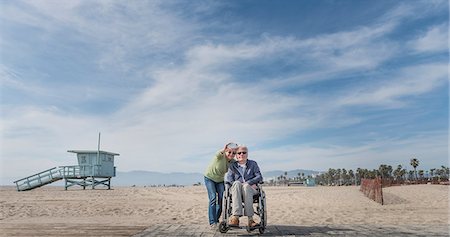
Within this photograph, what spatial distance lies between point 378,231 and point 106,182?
35.0 meters

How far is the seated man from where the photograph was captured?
579 centimetres

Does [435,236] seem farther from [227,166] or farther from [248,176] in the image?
[227,166]

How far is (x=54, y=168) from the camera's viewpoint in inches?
1401

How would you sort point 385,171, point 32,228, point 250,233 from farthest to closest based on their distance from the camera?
point 385,171, point 32,228, point 250,233

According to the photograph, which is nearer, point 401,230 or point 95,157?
point 401,230

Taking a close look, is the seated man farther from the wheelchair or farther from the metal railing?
the metal railing

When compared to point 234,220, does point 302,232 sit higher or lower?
lower

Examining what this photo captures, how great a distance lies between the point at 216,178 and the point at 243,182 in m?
0.80

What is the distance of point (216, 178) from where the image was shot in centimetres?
677

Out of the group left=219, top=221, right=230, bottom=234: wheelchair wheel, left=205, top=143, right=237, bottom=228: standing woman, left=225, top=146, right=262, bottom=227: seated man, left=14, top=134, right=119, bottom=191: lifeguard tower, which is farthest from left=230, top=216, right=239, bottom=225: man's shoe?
left=14, top=134, right=119, bottom=191: lifeguard tower

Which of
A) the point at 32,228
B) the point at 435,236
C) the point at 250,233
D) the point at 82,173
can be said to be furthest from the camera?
the point at 82,173

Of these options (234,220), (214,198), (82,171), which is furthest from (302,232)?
(82,171)

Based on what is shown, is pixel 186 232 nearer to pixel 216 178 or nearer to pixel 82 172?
pixel 216 178

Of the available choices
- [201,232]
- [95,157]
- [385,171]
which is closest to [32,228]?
[201,232]
